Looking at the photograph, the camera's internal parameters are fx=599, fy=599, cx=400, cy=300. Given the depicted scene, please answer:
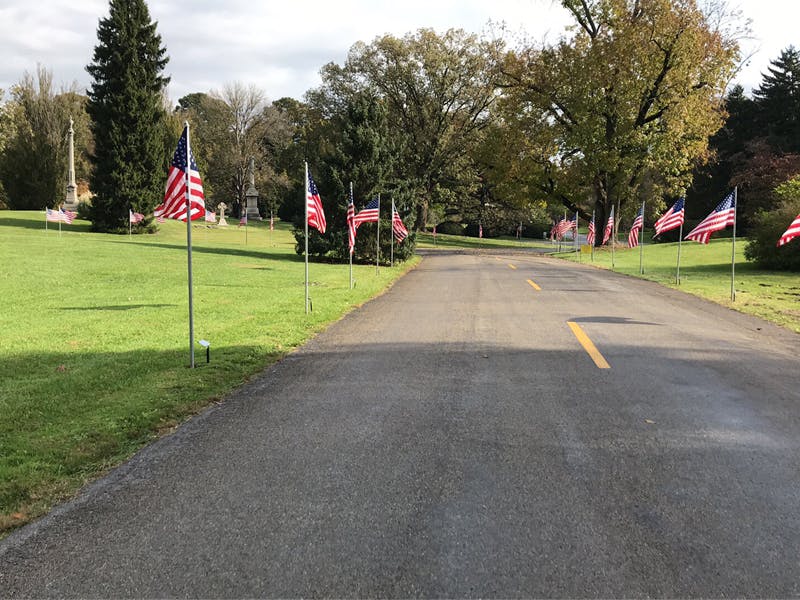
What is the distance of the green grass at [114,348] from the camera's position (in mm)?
4379

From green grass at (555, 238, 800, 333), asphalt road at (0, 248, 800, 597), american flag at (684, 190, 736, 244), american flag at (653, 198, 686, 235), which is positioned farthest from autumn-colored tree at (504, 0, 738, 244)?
asphalt road at (0, 248, 800, 597)

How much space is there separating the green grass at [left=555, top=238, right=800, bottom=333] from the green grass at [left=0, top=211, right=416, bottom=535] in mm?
8863

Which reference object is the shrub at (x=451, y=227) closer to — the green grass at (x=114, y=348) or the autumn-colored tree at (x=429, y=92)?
the autumn-colored tree at (x=429, y=92)

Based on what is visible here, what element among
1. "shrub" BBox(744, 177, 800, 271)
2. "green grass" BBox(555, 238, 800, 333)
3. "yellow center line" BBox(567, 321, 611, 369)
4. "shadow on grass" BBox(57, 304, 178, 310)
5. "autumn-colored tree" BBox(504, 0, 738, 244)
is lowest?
"shadow on grass" BBox(57, 304, 178, 310)

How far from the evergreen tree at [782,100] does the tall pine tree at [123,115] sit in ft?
174

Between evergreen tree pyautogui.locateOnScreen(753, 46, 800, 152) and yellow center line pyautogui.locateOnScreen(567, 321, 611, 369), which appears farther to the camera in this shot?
evergreen tree pyautogui.locateOnScreen(753, 46, 800, 152)

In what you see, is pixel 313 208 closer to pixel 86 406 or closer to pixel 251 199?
pixel 86 406

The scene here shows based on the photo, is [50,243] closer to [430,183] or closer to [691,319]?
[691,319]

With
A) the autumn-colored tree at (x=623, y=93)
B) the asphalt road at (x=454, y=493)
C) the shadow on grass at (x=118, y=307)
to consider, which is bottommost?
the asphalt road at (x=454, y=493)

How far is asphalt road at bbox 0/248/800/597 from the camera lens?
2775mm

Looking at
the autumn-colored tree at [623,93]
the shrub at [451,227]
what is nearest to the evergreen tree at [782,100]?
the autumn-colored tree at [623,93]

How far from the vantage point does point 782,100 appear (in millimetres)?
57812

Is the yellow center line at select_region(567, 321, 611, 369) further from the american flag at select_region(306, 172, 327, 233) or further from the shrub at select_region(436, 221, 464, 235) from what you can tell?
the shrub at select_region(436, 221, 464, 235)

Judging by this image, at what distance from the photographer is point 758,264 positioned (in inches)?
1024
